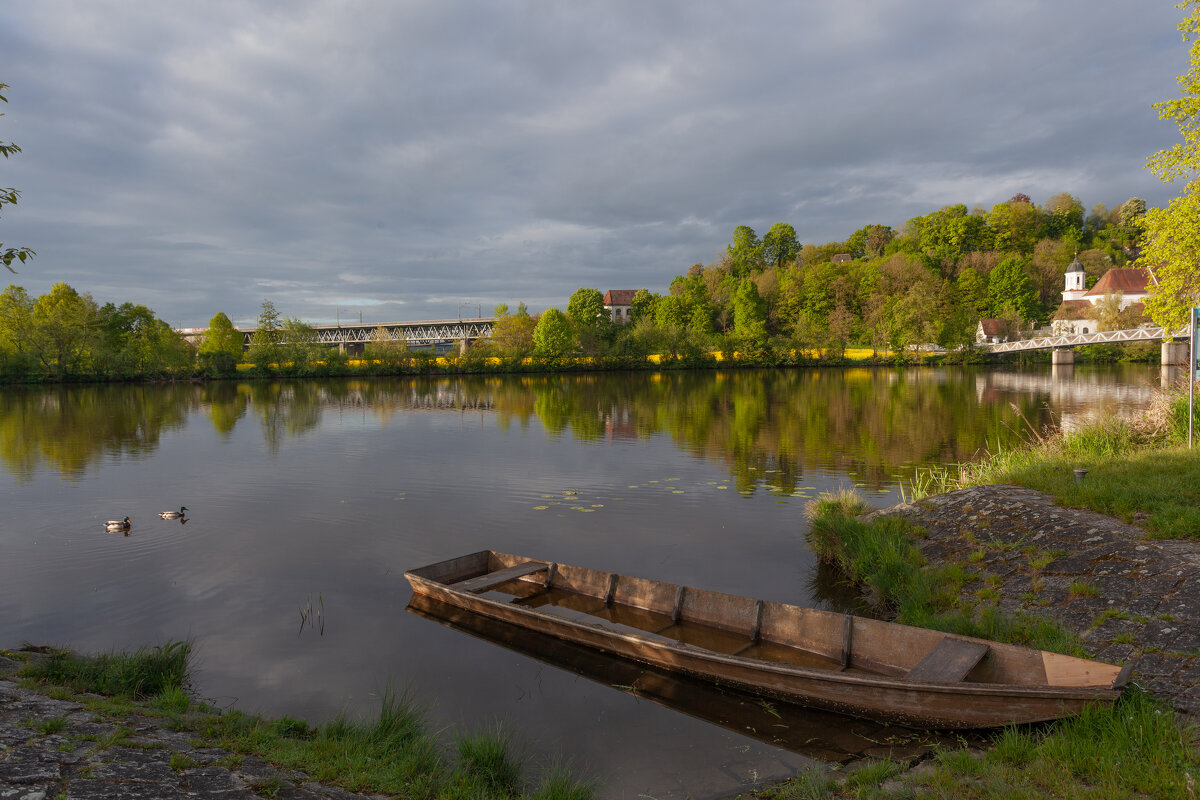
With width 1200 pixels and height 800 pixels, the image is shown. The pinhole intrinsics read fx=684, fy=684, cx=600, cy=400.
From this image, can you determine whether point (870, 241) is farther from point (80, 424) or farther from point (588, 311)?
point (80, 424)

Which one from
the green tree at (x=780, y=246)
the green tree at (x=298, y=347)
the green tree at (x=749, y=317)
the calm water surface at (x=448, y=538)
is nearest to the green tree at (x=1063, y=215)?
the green tree at (x=780, y=246)

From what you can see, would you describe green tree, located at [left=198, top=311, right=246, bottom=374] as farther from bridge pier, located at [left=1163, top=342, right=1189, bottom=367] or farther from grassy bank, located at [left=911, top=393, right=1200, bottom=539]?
bridge pier, located at [left=1163, top=342, right=1189, bottom=367]

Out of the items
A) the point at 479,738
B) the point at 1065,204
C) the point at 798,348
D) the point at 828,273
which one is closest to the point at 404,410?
the point at 479,738

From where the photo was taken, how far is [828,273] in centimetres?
10831

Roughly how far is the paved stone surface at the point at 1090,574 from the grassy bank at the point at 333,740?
598 centimetres

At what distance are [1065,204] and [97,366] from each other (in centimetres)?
16365

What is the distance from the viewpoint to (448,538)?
50.7ft

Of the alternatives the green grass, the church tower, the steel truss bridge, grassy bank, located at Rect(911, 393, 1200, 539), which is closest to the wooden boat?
the green grass

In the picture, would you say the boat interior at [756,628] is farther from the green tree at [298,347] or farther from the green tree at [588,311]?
the green tree at [588,311]

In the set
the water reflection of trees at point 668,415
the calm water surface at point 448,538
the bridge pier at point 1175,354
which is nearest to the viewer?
the calm water surface at point 448,538

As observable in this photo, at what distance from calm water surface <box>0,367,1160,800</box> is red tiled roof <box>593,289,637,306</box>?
122 m

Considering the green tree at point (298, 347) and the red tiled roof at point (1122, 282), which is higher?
the red tiled roof at point (1122, 282)

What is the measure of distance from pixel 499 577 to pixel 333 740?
4933 mm

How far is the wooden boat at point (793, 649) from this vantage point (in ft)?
21.0
